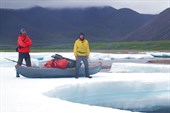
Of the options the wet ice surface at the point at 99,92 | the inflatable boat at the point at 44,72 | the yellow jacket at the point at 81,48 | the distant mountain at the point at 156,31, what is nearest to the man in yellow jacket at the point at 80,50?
the yellow jacket at the point at 81,48

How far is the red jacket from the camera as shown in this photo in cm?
1155

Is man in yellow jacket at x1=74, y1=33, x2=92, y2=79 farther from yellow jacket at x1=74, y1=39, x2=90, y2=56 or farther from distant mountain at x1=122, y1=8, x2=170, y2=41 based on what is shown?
distant mountain at x1=122, y1=8, x2=170, y2=41

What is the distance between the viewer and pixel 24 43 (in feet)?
38.2

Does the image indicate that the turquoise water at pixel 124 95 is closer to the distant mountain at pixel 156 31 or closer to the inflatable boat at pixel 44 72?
the inflatable boat at pixel 44 72

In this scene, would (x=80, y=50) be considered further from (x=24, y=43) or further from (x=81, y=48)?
(x=24, y=43)

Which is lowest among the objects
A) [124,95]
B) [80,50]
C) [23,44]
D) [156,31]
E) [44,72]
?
[156,31]

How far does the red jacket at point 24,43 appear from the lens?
37.9ft

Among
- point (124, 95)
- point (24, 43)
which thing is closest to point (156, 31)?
point (24, 43)

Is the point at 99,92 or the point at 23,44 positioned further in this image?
the point at 23,44

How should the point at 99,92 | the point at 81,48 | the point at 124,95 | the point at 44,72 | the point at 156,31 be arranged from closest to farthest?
the point at 99,92 → the point at 124,95 → the point at 81,48 → the point at 44,72 → the point at 156,31

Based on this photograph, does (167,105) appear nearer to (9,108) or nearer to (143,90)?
(143,90)

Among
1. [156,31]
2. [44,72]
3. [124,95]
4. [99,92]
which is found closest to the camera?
[99,92]

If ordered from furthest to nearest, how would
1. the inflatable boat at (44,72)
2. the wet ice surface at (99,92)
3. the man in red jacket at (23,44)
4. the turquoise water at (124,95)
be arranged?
1. the inflatable boat at (44,72)
2. the man in red jacket at (23,44)
3. the turquoise water at (124,95)
4. the wet ice surface at (99,92)

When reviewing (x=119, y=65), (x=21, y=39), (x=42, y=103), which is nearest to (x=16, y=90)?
(x=42, y=103)
